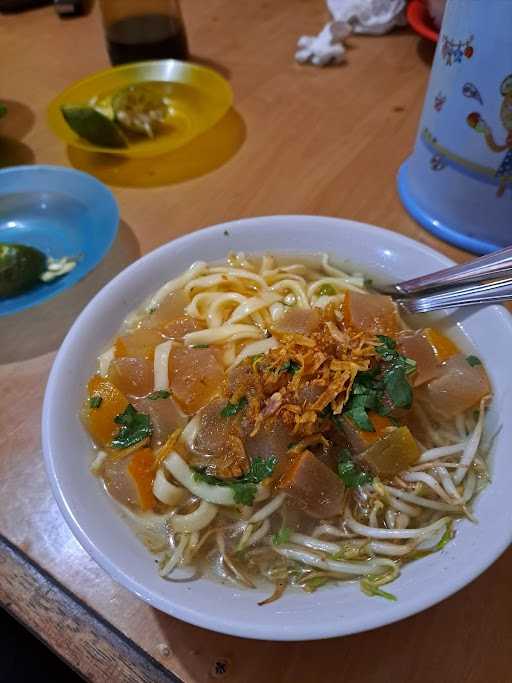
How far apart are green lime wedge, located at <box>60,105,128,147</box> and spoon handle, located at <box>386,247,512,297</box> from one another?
3.85 feet

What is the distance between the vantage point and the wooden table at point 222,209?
2.84ft

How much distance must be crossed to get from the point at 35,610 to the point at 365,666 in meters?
0.57

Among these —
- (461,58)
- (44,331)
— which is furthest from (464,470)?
(44,331)

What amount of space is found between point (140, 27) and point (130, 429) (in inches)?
71.5

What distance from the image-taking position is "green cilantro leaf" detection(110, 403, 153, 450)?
1.01m

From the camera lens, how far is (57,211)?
67.2 inches

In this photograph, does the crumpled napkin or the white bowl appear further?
the crumpled napkin

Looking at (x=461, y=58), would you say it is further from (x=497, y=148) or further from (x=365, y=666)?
(x=365, y=666)

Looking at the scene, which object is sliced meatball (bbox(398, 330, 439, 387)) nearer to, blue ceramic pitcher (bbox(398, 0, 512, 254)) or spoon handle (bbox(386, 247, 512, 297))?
spoon handle (bbox(386, 247, 512, 297))

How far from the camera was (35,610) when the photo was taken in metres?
0.95

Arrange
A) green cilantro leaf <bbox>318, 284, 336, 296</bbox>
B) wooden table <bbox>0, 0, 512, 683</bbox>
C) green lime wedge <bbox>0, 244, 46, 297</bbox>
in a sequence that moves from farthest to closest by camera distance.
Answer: green lime wedge <bbox>0, 244, 46, 297</bbox>
green cilantro leaf <bbox>318, 284, 336, 296</bbox>
wooden table <bbox>0, 0, 512, 683</bbox>

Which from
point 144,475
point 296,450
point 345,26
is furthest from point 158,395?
point 345,26

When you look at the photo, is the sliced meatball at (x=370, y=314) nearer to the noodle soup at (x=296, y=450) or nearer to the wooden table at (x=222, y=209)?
the noodle soup at (x=296, y=450)

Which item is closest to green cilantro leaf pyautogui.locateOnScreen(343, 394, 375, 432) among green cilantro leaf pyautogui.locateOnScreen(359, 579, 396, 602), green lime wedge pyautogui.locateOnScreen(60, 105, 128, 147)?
green cilantro leaf pyautogui.locateOnScreen(359, 579, 396, 602)
